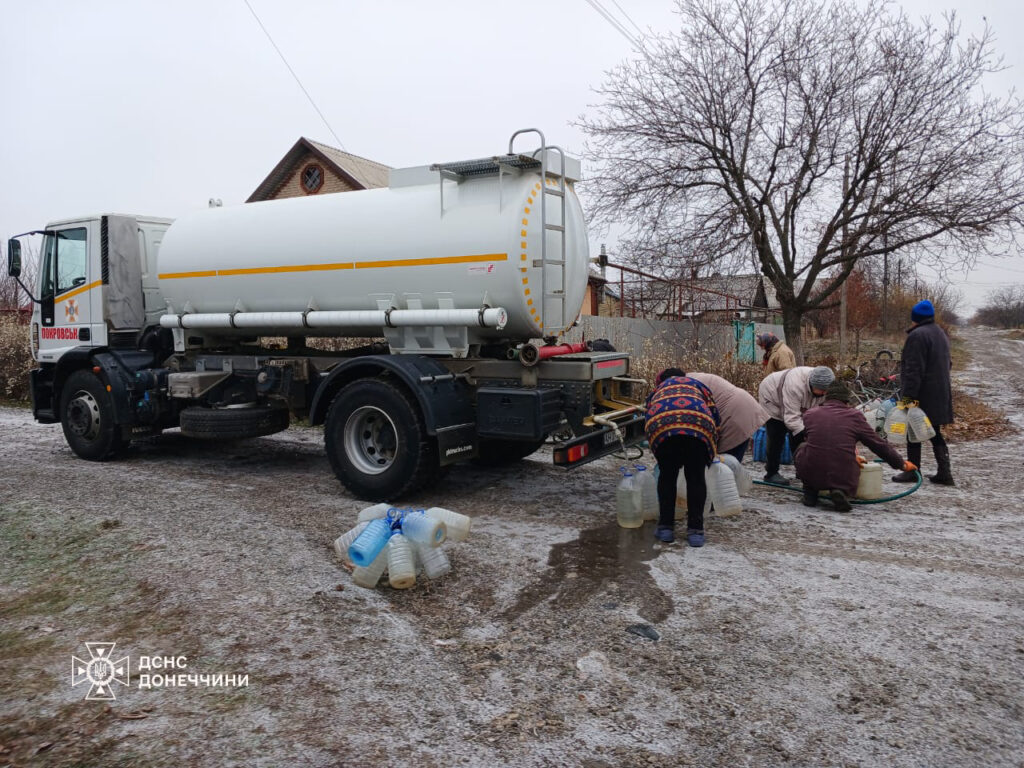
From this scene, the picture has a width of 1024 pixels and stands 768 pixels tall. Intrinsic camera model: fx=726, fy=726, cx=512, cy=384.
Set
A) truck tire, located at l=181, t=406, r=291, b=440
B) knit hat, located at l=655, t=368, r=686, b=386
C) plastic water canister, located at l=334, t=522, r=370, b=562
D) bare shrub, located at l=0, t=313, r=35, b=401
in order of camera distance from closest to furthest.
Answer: plastic water canister, located at l=334, t=522, r=370, b=562 < knit hat, located at l=655, t=368, r=686, b=386 < truck tire, located at l=181, t=406, r=291, b=440 < bare shrub, located at l=0, t=313, r=35, b=401

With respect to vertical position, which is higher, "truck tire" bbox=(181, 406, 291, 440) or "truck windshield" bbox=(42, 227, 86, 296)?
"truck windshield" bbox=(42, 227, 86, 296)

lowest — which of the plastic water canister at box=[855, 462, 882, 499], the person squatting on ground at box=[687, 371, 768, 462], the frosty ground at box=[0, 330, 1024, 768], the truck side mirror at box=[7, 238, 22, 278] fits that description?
the frosty ground at box=[0, 330, 1024, 768]

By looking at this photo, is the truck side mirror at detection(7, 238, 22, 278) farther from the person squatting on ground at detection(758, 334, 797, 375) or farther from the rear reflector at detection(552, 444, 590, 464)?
the person squatting on ground at detection(758, 334, 797, 375)

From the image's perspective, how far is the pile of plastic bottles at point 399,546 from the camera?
4492 millimetres

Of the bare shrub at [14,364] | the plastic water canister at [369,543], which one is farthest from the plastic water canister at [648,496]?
the bare shrub at [14,364]

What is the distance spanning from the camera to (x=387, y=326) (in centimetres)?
695

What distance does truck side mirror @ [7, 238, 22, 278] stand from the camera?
8.38 meters

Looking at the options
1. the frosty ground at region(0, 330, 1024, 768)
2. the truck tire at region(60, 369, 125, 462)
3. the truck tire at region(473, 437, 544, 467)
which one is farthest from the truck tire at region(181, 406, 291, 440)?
the truck tire at region(473, 437, 544, 467)

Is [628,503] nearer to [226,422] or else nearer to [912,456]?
[912,456]

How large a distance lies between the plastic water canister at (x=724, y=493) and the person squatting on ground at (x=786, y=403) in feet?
5.05

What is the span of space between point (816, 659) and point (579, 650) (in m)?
1.18

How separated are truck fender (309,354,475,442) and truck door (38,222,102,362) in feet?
13.2

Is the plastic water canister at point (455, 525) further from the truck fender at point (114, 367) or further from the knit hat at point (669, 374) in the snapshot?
the truck fender at point (114, 367)

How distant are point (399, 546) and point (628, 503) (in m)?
2.10
